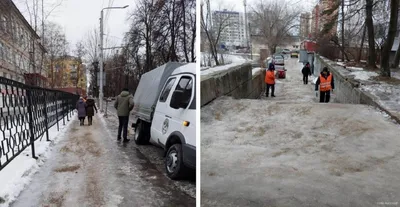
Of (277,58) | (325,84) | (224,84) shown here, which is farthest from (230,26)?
(277,58)

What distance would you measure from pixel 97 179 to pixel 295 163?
2.77 feet

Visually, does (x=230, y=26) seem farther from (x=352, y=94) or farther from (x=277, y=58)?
(x=277, y=58)

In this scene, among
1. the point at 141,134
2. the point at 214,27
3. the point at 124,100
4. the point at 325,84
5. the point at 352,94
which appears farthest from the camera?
the point at 325,84

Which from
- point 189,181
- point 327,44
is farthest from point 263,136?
point 327,44

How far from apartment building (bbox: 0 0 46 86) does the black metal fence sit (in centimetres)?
7

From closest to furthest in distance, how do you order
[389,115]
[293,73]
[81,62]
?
[81,62] < [389,115] < [293,73]

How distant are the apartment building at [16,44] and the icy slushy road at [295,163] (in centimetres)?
75

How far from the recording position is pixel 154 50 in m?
1.08

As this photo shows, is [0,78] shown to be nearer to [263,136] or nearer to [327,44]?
[263,136]

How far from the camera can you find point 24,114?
189 centimetres

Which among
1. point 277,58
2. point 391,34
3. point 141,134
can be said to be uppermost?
point 391,34

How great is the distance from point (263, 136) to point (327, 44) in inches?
331

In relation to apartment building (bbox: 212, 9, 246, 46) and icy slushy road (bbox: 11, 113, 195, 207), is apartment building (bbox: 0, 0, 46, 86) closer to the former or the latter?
icy slushy road (bbox: 11, 113, 195, 207)

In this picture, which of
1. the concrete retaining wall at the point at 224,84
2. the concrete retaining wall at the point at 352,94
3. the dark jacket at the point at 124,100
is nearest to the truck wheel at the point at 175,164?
the concrete retaining wall at the point at 224,84
